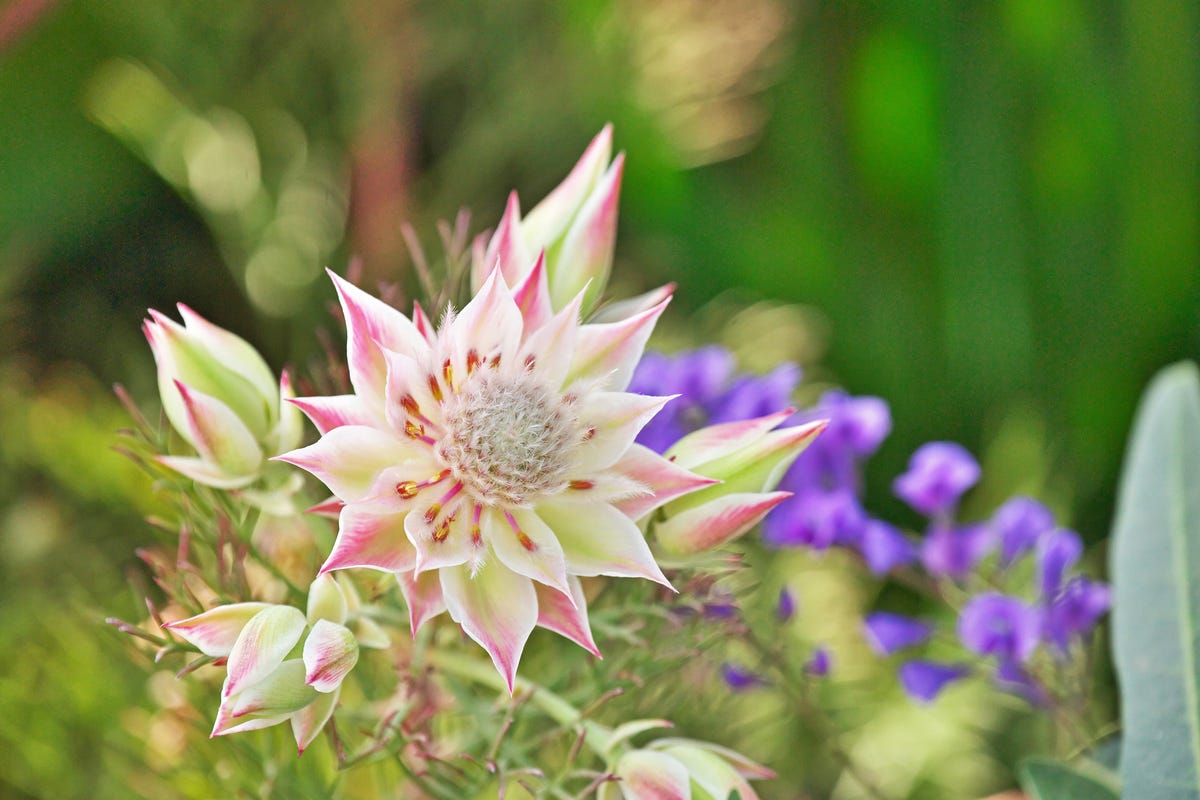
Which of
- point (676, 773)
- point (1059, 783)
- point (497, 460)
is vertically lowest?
point (1059, 783)

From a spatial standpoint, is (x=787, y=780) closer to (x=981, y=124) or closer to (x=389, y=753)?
(x=389, y=753)

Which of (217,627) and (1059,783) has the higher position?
(217,627)

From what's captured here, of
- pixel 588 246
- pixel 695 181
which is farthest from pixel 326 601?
pixel 695 181

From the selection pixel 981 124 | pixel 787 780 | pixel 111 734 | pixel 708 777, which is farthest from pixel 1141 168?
pixel 111 734

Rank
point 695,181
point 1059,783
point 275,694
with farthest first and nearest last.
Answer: point 695,181, point 1059,783, point 275,694

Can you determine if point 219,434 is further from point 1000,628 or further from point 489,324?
point 1000,628

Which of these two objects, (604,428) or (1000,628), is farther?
(1000,628)

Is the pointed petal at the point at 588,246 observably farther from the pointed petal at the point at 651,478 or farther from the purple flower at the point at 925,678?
the purple flower at the point at 925,678

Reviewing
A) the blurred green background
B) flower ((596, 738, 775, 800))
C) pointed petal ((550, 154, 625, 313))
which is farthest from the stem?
the blurred green background
